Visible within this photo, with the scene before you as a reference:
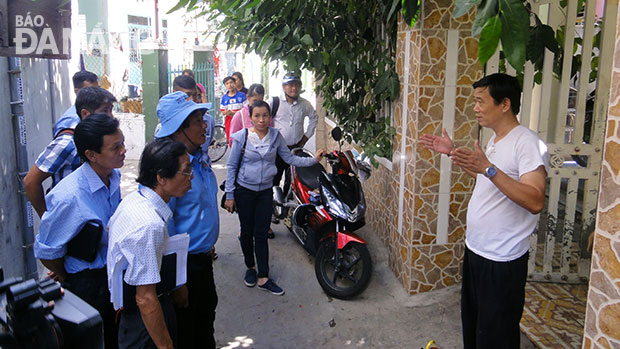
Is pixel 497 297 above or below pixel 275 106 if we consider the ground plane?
below

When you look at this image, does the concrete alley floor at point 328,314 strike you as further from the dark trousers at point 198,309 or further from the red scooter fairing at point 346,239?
the dark trousers at point 198,309

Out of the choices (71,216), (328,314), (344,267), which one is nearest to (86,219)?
(71,216)

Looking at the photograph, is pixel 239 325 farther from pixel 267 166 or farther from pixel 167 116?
pixel 167 116

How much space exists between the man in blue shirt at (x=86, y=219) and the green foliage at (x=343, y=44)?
156 centimetres

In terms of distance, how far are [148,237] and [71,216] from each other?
57 cm

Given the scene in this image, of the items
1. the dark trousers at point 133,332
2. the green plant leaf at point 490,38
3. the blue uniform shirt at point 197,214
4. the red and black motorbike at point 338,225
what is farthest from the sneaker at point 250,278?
the green plant leaf at point 490,38

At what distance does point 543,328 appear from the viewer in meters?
3.81

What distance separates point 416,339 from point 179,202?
2076mm

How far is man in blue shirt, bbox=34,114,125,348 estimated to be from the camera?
2.48 metres

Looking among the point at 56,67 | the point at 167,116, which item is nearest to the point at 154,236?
the point at 167,116

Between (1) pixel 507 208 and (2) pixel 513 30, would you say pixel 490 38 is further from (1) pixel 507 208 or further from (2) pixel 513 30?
(1) pixel 507 208

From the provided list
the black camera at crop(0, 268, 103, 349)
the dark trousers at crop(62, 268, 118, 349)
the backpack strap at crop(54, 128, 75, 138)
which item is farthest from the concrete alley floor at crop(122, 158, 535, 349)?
the black camera at crop(0, 268, 103, 349)

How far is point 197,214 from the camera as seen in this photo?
300cm

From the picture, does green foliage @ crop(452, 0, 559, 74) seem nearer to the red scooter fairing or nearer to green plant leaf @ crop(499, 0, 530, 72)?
green plant leaf @ crop(499, 0, 530, 72)
